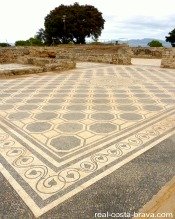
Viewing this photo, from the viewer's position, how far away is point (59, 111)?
379cm

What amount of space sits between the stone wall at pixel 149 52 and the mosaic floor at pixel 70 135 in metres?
14.3

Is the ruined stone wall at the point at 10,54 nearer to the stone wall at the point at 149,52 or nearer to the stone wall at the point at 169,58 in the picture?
the stone wall at the point at 169,58

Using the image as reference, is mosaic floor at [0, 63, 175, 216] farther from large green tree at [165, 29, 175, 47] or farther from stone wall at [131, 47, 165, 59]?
large green tree at [165, 29, 175, 47]

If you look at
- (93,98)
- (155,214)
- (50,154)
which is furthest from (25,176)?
(93,98)

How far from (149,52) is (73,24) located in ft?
51.9

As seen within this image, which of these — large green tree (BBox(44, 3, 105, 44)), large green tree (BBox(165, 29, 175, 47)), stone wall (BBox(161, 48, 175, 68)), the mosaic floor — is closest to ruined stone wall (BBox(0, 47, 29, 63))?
stone wall (BBox(161, 48, 175, 68))

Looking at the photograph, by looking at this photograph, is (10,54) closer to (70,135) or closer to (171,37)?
(70,135)

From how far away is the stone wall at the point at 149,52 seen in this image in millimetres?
18422

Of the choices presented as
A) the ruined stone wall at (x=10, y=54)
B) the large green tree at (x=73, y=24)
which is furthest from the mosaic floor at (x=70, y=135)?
the large green tree at (x=73, y=24)

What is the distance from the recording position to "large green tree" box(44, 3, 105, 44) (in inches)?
1255

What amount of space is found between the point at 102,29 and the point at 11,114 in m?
32.9

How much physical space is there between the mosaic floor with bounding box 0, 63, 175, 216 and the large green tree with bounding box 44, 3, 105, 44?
93.8ft

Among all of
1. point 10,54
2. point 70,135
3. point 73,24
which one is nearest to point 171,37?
point 73,24

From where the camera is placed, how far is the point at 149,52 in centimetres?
1897
